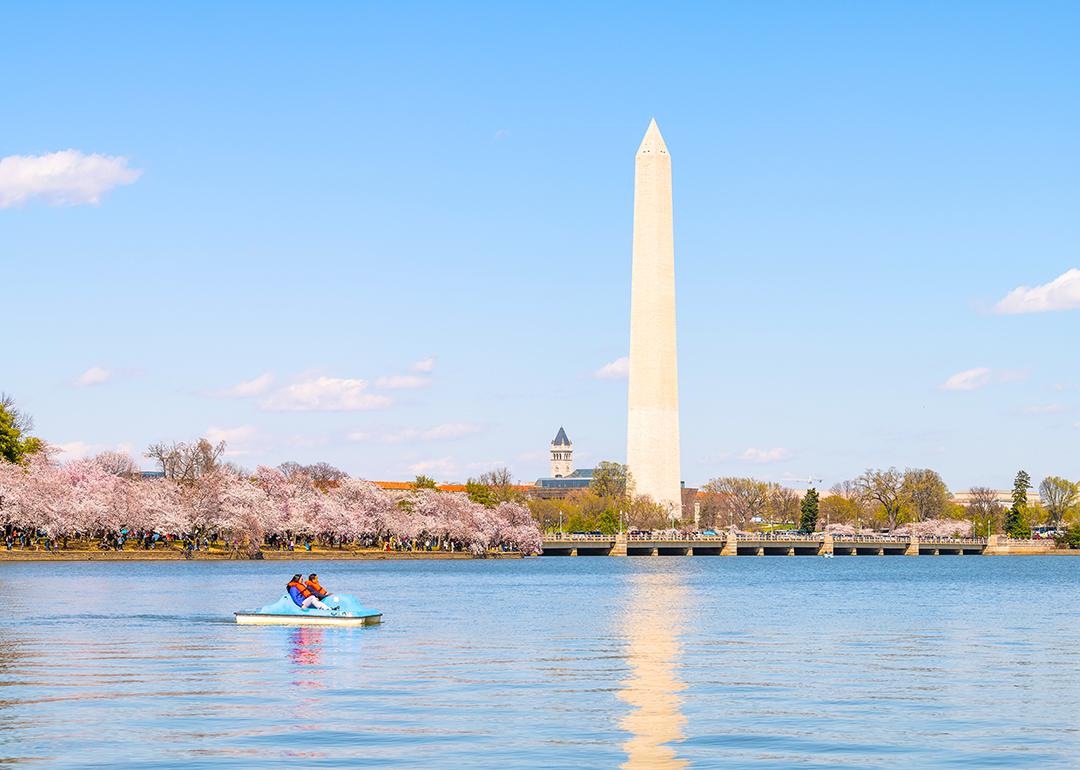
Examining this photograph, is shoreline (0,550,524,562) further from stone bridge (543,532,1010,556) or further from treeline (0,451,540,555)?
stone bridge (543,532,1010,556)

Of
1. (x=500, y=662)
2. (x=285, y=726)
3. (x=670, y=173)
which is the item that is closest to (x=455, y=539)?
(x=670, y=173)

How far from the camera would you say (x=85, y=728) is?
27297 mm

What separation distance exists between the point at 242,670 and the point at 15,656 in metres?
6.29

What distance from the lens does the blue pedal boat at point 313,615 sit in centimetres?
4988

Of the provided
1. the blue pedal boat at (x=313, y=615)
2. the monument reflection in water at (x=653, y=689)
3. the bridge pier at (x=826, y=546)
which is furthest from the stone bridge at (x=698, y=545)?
the blue pedal boat at (x=313, y=615)

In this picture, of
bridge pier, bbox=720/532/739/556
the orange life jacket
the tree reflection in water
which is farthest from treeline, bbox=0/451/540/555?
the tree reflection in water

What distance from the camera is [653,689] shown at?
1352 inches

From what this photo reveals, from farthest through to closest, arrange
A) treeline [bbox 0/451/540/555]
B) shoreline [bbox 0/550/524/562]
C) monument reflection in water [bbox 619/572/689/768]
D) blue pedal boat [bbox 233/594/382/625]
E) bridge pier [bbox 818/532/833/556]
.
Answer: bridge pier [bbox 818/532/833/556], treeline [bbox 0/451/540/555], shoreline [bbox 0/550/524/562], blue pedal boat [bbox 233/594/382/625], monument reflection in water [bbox 619/572/689/768]

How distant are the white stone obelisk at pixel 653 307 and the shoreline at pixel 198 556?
2582 cm

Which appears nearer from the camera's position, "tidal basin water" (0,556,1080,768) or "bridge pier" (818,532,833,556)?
"tidal basin water" (0,556,1080,768)

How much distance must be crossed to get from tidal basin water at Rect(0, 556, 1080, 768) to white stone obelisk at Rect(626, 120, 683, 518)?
283 feet

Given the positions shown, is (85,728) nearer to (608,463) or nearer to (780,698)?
(780,698)

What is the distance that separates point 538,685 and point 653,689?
2448 mm

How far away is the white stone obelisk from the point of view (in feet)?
503
